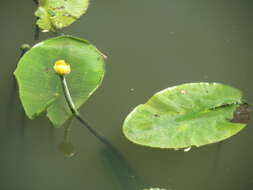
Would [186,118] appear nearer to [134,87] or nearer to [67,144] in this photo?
[134,87]

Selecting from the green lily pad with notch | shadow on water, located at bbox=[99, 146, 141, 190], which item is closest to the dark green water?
shadow on water, located at bbox=[99, 146, 141, 190]

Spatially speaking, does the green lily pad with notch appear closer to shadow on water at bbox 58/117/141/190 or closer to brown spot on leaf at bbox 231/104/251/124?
shadow on water at bbox 58/117/141/190

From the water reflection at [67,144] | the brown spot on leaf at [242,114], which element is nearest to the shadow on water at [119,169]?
the water reflection at [67,144]

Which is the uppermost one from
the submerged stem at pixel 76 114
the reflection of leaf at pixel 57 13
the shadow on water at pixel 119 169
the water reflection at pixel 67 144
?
the reflection of leaf at pixel 57 13

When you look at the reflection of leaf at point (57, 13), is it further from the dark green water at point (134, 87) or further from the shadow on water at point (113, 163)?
the shadow on water at point (113, 163)

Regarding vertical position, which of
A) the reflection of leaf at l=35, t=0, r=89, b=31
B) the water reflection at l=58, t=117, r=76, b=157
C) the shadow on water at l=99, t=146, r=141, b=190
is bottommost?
the shadow on water at l=99, t=146, r=141, b=190

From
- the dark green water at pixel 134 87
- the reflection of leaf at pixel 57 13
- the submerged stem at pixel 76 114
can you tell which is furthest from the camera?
the reflection of leaf at pixel 57 13

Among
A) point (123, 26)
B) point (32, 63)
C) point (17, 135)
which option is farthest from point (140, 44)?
point (17, 135)
